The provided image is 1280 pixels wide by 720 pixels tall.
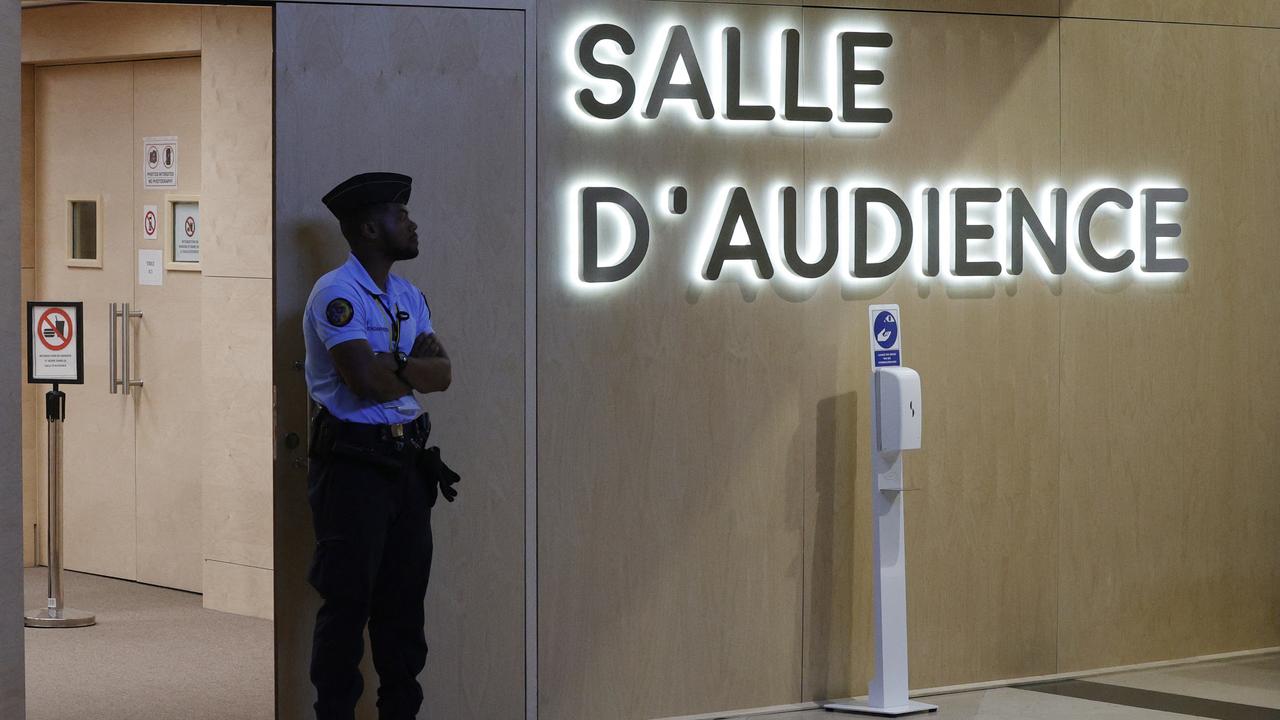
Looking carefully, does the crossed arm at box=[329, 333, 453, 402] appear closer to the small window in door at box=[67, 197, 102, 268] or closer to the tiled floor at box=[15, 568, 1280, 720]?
the tiled floor at box=[15, 568, 1280, 720]

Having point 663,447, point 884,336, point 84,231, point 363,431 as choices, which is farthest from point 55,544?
point 884,336

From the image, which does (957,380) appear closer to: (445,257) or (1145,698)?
(1145,698)

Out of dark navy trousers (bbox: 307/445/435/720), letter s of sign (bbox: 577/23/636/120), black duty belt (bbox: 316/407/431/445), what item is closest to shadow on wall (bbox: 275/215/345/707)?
dark navy trousers (bbox: 307/445/435/720)

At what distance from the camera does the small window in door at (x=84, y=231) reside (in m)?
7.93

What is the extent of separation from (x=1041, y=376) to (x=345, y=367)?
2.88 metres

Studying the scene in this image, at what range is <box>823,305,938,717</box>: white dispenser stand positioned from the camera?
5.26 meters

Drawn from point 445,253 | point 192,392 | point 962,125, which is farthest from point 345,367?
point 192,392

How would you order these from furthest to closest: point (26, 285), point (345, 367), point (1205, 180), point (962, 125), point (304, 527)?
point (26, 285), point (1205, 180), point (962, 125), point (304, 527), point (345, 367)

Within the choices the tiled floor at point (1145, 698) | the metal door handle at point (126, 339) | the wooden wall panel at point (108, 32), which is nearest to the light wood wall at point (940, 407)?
the tiled floor at point (1145, 698)

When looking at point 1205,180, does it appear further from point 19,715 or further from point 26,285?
point 26,285

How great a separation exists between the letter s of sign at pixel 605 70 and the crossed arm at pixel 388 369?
111cm

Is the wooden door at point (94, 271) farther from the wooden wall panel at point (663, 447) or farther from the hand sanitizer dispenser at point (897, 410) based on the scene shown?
the hand sanitizer dispenser at point (897, 410)

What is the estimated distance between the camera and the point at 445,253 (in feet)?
16.1

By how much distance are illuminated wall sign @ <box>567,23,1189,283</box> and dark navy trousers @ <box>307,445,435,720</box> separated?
116 centimetres
